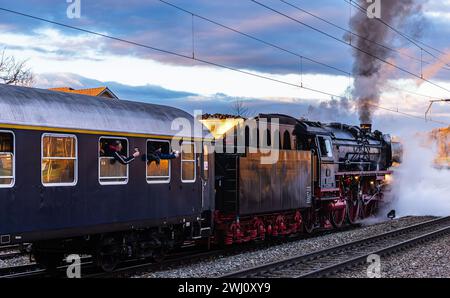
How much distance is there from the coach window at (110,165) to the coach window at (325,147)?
9378 mm

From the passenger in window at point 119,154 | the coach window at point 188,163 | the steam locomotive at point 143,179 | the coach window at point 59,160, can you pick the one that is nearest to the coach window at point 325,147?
the steam locomotive at point 143,179

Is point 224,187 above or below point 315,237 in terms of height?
above

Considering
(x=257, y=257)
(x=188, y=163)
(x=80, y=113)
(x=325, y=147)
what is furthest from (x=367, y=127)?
(x=80, y=113)

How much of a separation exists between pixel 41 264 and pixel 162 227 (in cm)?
252

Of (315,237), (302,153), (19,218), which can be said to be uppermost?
(302,153)

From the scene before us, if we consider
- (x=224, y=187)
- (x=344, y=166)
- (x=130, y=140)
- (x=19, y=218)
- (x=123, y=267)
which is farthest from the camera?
(x=344, y=166)

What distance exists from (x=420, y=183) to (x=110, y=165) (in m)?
22.1

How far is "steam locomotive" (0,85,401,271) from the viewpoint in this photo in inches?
369

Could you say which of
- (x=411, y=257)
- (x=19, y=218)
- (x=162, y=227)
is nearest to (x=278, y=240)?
(x=411, y=257)

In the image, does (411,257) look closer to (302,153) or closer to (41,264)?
(302,153)

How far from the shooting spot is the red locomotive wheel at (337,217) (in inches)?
809

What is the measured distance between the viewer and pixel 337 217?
2109 cm

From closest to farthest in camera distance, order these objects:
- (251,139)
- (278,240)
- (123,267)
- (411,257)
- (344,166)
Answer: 1. (123,267)
2. (411,257)
3. (251,139)
4. (278,240)
5. (344,166)

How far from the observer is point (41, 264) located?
11.5m
